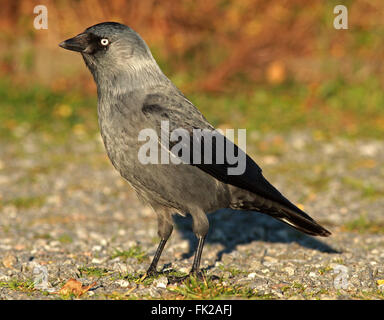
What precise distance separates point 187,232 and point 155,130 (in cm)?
198

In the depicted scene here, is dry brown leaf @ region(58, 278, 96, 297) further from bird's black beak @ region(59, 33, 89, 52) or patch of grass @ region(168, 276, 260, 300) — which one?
bird's black beak @ region(59, 33, 89, 52)

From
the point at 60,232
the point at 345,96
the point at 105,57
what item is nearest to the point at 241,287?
the point at 105,57

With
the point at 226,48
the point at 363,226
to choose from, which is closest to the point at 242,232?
the point at 363,226

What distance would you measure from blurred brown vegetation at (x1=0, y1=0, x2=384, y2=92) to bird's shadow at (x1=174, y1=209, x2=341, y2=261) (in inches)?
206

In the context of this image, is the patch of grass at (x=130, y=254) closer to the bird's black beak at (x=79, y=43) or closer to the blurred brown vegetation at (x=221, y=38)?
the bird's black beak at (x=79, y=43)

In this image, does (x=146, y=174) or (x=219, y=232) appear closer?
(x=146, y=174)

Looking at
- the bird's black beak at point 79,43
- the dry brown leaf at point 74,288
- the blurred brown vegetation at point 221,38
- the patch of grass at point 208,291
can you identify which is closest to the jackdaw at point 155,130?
the bird's black beak at point 79,43

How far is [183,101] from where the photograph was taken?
4.65 m

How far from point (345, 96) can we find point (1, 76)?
236 inches

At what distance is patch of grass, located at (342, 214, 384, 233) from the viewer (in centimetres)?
625

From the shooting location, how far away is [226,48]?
39.2 feet

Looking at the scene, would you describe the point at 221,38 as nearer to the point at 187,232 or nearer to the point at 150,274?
the point at 187,232
